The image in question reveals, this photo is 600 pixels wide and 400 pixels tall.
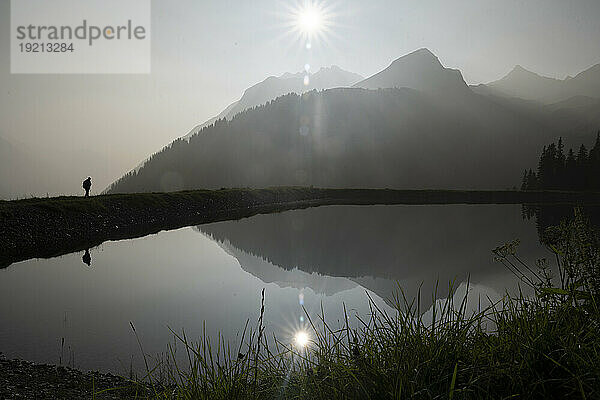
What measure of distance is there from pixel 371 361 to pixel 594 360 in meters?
2.21

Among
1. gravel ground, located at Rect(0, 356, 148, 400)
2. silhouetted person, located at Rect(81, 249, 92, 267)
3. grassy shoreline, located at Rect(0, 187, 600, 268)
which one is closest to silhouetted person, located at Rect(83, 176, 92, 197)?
grassy shoreline, located at Rect(0, 187, 600, 268)

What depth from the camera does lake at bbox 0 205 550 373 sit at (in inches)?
503

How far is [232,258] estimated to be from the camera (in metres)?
28.9

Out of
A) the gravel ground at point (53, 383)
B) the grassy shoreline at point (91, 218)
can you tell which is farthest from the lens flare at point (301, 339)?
the grassy shoreline at point (91, 218)

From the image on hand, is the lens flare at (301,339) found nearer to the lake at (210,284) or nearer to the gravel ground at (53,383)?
the lake at (210,284)

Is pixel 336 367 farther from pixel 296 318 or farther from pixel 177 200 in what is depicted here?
pixel 177 200

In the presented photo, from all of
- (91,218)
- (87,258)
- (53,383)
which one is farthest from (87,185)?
(53,383)

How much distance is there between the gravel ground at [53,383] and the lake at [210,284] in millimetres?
637

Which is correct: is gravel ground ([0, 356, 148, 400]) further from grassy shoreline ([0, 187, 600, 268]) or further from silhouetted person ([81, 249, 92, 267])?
grassy shoreline ([0, 187, 600, 268])

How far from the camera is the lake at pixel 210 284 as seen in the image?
1277 centimetres

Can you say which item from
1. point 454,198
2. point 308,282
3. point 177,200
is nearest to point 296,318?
point 308,282

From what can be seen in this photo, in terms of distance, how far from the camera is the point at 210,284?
2098 cm

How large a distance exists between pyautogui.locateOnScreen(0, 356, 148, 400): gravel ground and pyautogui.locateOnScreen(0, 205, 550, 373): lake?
64 centimetres

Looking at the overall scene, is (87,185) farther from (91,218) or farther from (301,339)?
(301,339)
